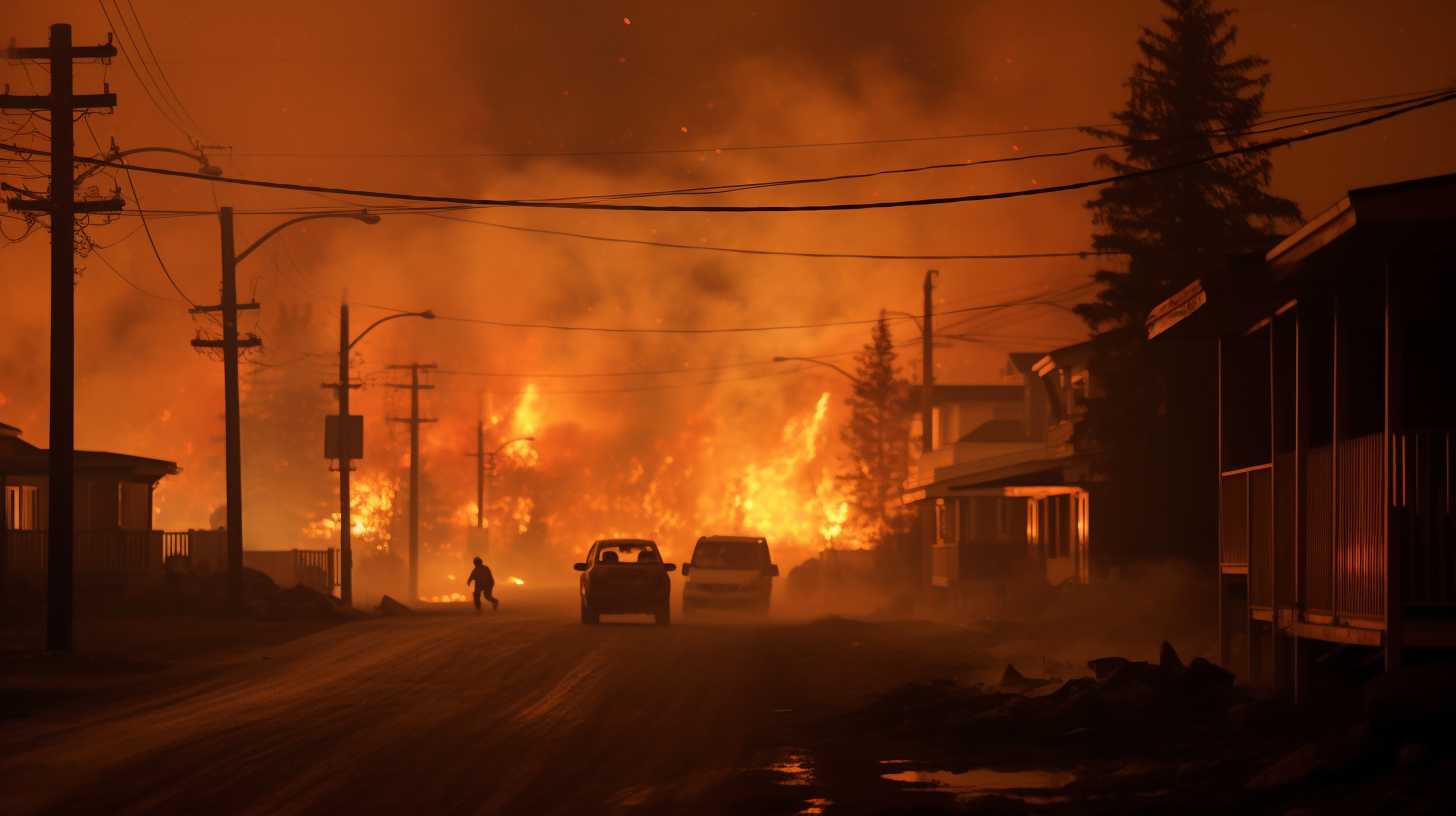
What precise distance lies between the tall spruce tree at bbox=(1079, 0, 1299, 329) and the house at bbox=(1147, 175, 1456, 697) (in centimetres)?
1717

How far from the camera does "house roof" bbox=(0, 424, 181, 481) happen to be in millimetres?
46219

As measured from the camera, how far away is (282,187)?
29.5 meters

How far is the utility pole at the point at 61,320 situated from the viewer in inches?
1043

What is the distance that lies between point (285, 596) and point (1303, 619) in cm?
3183

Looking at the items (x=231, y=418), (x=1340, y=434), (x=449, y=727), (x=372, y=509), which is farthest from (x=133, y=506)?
(x=372, y=509)

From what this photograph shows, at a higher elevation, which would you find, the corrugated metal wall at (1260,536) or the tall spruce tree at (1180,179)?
the tall spruce tree at (1180,179)

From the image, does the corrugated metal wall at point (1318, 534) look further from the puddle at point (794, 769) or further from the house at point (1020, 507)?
the house at point (1020, 507)

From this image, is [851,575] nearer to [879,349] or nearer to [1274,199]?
[879,349]

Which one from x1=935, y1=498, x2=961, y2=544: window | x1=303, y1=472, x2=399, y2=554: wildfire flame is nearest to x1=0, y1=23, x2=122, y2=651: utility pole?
x1=935, y1=498, x2=961, y2=544: window

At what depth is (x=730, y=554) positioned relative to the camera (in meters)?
43.9

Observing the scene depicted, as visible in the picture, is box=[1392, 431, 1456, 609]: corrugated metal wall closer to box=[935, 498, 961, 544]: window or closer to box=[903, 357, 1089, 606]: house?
box=[903, 357, 1089, 606]: house

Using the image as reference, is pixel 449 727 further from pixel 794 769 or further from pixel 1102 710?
pixel 1102 710

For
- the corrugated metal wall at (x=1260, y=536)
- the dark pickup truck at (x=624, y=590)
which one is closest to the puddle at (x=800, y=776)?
the corrugated metal wall at (x=1260, y=536)

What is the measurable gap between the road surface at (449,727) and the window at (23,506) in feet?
68.9
